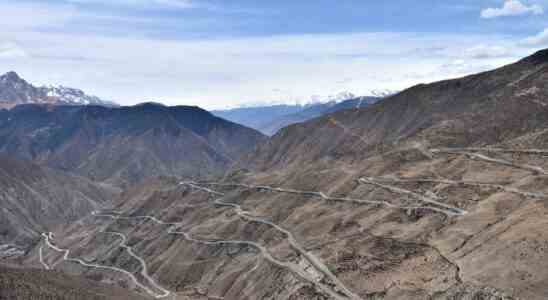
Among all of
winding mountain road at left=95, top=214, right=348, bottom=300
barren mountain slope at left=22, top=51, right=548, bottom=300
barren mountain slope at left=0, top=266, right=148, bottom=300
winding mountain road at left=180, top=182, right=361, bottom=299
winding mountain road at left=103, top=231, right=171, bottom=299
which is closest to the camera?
barren mountain slope at left=22, top=51, right=548, bottom=300

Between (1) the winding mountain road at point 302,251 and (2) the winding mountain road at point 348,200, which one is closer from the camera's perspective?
(1) the winding mountain road at point 302,251

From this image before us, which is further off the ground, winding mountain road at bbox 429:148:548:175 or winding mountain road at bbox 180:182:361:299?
winding mountain road at bbox 429:148:548:175

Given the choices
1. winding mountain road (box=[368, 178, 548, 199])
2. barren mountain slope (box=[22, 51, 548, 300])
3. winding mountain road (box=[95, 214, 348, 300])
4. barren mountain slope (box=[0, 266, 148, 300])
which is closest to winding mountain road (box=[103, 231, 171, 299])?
barren mountain slope (box=[22, 51, 548, 300])

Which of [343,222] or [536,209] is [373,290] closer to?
[536,209]

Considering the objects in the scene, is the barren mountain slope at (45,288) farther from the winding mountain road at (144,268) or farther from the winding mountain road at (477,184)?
the winding mountain road at (477,184)

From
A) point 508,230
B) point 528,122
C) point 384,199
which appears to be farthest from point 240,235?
point 528,122

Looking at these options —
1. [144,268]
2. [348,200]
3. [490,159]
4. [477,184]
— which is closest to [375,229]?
[477,184]

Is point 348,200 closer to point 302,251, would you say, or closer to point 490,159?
point 302,251

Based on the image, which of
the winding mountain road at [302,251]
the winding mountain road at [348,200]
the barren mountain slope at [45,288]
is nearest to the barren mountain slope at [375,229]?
the winding mountain road at [302,251]

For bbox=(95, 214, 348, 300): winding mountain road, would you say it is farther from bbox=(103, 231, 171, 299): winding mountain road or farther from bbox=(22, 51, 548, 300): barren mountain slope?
bbox=(103, 231, 171, 299): winding mountain road
